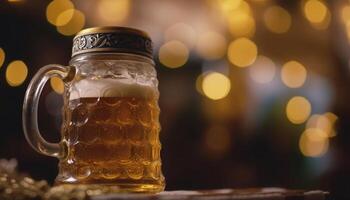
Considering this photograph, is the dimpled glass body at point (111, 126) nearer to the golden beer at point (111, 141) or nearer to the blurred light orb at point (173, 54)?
the golden beer at point (111, 141)

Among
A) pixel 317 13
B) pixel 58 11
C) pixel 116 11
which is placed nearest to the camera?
pixel 58 11

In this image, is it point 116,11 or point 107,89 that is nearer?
point 107,89

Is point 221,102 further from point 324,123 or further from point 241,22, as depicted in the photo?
point 324,123

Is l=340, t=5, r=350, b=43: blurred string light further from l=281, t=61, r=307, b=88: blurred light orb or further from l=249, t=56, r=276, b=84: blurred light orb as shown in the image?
l=249, t=56, r=276, b=84: blurred light orb

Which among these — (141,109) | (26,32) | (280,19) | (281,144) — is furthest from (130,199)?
(280,19)

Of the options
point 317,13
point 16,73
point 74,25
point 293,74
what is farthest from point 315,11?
point 16,73

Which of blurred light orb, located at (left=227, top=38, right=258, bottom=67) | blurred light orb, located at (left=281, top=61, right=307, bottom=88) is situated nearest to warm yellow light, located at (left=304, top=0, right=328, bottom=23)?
blurred light orb, located at (left=281, top=61, right=307, bottom=88)

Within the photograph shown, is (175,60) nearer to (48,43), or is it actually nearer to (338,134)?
(48,43)
